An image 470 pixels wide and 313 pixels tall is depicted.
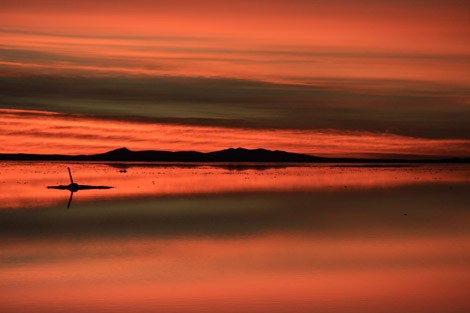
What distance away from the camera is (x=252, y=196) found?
168 feet

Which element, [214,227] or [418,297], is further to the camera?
[214,227]

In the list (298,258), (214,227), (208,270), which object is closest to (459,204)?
(214,227)

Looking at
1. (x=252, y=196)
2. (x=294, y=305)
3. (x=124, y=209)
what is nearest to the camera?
(x=294, y=305)

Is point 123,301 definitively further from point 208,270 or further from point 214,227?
point 214,227

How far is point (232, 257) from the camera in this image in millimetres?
21984

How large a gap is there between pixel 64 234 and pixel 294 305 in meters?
15.2

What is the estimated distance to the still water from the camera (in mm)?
16000

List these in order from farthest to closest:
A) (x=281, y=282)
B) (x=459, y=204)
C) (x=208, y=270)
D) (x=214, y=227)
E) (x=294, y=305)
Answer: (x=459, y=204), (x=214, y=227), (x=208, y=270), (x=281, y=282), (x=294, y=305)

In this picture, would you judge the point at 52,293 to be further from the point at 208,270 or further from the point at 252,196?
the point at 252,196

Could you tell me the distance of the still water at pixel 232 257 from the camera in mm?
16000

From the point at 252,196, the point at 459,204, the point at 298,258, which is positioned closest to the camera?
the point at 298,258

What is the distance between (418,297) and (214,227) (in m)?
15.3

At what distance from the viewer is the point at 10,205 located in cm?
4150

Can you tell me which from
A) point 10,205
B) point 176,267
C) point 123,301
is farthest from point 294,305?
point 10,205
